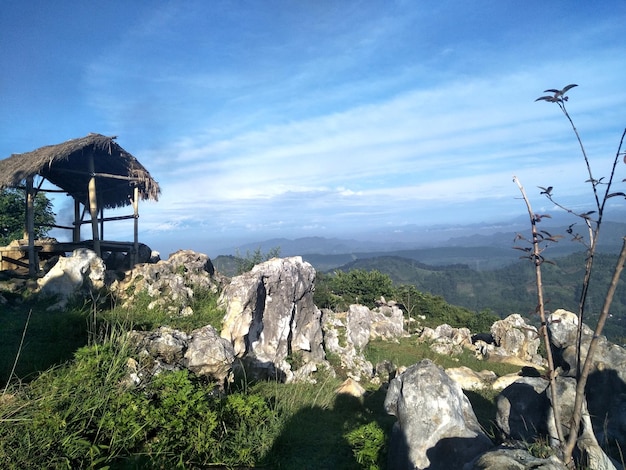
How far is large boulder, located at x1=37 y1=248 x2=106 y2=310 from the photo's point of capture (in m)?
10.6

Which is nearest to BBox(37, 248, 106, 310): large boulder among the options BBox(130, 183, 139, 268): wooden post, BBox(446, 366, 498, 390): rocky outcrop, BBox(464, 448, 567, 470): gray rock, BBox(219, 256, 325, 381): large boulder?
BBox(219, 256, 325, 381): large boulder

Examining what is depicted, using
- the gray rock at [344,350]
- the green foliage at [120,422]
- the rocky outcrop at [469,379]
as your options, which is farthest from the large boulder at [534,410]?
the gray rock at [344,350]

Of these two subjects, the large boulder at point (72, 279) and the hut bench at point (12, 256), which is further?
the hut bench at point (12, 256)

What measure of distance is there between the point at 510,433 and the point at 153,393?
493 centimetres

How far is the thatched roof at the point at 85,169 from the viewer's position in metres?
13.8

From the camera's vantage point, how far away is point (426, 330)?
24.2 metres

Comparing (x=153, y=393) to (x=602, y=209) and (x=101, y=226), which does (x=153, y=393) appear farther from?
(x=101, y=226)

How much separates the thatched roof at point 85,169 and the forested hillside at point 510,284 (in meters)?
84.2

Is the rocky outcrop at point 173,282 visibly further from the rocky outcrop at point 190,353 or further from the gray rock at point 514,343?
the gray rock at point 514,343

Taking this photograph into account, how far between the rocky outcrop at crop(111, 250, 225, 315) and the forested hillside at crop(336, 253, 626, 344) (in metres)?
85.1

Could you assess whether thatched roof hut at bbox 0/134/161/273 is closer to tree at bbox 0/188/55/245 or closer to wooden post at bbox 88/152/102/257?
wooden post at bbox 88/152/102/257

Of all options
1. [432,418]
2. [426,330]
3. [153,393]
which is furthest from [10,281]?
[426,330]

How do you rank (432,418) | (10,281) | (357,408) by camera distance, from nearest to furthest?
1. (432,418)
2. (357,408)
3. (10,281)

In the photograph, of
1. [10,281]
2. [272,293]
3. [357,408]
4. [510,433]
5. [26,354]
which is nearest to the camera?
[510,433]
